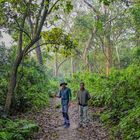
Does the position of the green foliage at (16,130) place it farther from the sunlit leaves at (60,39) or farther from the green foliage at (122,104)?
the sunlit leaves at (60,39)

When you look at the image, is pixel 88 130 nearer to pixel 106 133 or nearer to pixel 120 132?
pixel 106 133

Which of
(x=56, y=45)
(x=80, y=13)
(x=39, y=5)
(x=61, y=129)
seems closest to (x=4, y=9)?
(x=39, y=5)

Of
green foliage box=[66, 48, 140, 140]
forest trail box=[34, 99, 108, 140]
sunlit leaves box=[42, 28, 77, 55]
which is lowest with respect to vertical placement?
forest trail box=[34, 99, 108, 140]

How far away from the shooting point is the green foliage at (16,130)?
10828 millimetres

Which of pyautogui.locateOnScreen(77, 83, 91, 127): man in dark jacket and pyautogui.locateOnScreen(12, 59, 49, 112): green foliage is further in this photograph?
pyautogui.locateOnScreen(12, 59, 49, 112): green foliage

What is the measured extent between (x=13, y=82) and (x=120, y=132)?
17.0 feet

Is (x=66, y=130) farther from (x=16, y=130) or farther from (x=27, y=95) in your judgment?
(x=27, y=95)

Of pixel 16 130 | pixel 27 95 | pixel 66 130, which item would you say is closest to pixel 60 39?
pixel 66 130

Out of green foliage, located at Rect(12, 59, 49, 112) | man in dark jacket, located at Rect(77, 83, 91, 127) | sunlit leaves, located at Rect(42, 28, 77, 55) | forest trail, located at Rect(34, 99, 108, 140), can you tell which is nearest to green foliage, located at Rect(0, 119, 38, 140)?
forest trail, located at Rect(34, 99, 108, 140)

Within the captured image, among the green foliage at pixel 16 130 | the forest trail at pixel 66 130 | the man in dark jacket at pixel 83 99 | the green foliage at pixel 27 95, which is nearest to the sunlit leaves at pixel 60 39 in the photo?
the man in dark jacket at pixel 83 99

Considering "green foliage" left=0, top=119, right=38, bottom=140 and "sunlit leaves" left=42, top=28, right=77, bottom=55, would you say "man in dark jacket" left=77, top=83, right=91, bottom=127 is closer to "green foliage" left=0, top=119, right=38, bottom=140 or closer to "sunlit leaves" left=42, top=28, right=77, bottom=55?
"sunlit leaves" left=42, top=28, right=77, bottom=55

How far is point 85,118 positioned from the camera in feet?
47.3

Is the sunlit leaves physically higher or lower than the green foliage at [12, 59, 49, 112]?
higher

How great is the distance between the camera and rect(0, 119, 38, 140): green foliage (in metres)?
10.8
